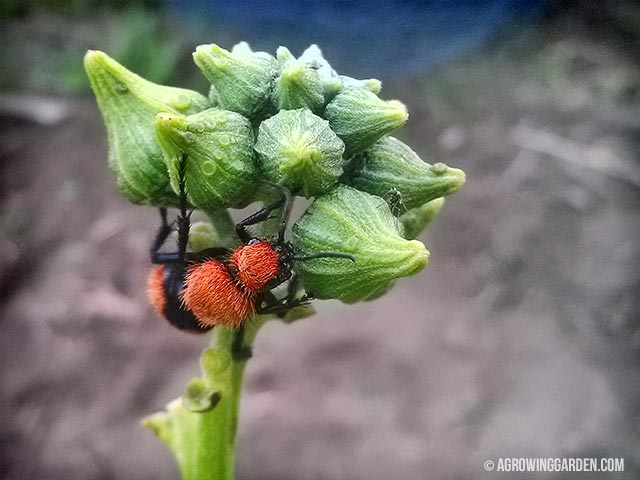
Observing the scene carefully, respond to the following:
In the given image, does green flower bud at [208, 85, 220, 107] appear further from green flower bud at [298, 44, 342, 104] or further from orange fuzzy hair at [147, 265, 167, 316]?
orange fuzzy hair at [147, 265, 167, 316]

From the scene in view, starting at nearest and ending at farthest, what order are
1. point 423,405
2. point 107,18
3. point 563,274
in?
point 423,405 < point 563,274 < point 107,18

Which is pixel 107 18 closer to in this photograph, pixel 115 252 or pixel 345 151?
pixel 115 252

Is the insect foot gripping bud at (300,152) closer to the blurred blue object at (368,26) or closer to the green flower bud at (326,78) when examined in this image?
the green flower bud at (326,78)

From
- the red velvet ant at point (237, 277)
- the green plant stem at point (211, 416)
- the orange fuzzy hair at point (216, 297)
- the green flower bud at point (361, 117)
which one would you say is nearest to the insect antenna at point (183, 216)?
the red velvet ant at point (237, 277)

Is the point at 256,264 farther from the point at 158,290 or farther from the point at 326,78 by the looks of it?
the point at 326,78

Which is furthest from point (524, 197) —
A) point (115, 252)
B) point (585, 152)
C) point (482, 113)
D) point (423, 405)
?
point (115, 252)

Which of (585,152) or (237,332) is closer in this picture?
(237,332)
